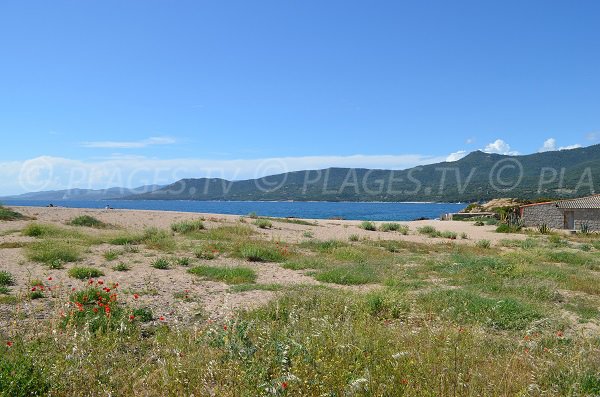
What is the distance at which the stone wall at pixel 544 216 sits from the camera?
3750cm

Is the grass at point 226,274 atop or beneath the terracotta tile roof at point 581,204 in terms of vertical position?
beneath

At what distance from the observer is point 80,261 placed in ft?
43.3

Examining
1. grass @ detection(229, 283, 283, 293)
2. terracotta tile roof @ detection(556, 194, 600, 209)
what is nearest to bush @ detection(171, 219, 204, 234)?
grass @ detection(229, 283, 283, 293)

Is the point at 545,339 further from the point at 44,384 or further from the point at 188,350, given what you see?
the point at 44,384

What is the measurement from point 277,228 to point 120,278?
63.0 feet

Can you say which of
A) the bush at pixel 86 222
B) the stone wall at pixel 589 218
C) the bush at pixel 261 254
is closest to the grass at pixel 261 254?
the bush at pixel 261 254

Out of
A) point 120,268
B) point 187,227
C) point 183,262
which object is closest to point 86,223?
point 187,227

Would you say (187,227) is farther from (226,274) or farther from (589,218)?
(589,218)

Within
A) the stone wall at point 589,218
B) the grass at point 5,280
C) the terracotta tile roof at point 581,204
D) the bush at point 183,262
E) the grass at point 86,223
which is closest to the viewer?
the grass at point 5,280

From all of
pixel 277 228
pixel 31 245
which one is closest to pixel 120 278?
pixel 31 245

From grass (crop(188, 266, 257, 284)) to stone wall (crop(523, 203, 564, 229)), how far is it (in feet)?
114

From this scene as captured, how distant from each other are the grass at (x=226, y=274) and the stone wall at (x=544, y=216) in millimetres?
34774

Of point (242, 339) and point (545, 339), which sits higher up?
point (242, 339)

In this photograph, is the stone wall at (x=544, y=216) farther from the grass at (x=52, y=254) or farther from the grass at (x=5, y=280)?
the grass at (x=5, y=280)
